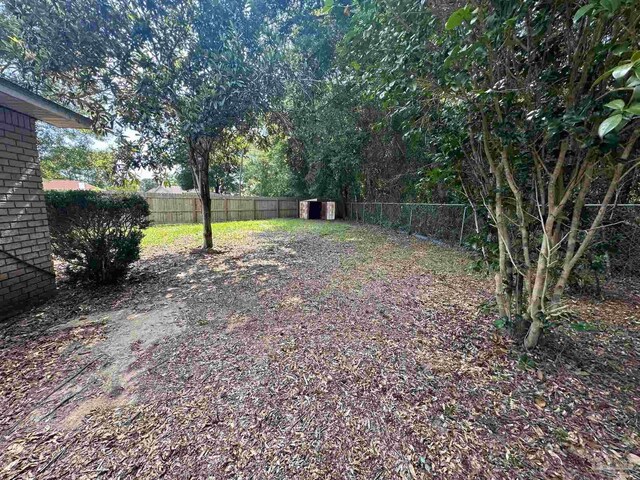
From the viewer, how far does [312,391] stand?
196 centimetres

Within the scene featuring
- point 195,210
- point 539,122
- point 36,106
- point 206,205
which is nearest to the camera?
point 539,122

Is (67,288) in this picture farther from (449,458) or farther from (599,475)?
(599,475)

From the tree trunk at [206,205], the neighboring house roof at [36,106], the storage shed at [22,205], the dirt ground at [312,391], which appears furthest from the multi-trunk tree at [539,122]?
the tree trunk at [206,205]

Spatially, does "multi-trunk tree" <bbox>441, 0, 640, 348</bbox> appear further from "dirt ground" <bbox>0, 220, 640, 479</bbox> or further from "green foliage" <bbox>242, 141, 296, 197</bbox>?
"green foliage" <bbox>242, 141, 296, 197</bbox>

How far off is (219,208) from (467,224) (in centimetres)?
1290

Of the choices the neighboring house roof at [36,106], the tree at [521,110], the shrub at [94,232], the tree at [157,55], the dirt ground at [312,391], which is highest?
the tree at [157,55]

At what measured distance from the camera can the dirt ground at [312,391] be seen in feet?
4.74

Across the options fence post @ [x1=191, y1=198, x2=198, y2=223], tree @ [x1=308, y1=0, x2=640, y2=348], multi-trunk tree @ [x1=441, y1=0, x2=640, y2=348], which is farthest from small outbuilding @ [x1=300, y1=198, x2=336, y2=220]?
multi-trunk tree @ [x1=441, y1=0, x2=640, y2=348]

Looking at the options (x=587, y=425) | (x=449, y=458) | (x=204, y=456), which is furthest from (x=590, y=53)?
(x=204, y=456)

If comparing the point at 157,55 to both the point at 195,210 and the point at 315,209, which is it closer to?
the point at 195,210

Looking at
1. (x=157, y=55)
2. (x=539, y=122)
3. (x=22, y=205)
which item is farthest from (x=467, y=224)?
(x=22, y=205)

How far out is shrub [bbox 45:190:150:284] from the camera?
3.72 meters

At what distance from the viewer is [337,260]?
601 cm

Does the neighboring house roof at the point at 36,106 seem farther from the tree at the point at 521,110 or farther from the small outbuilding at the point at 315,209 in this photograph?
the small outbuilding at the point at 315,209
